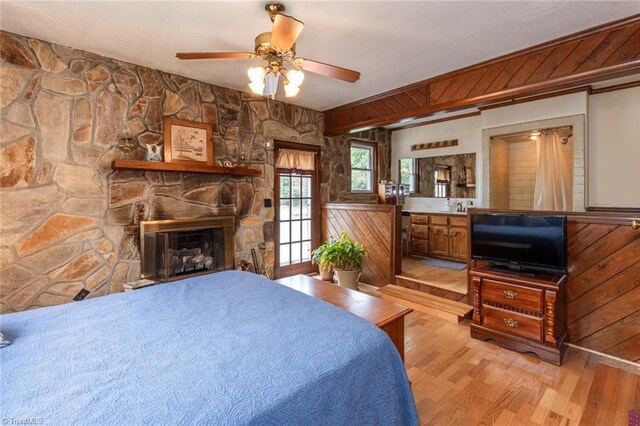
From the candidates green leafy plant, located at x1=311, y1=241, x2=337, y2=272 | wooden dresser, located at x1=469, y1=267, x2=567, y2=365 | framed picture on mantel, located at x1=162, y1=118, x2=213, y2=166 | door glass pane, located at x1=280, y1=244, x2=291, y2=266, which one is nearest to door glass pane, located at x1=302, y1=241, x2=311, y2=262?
door glass pane, located at x1=280, y1=244, x2=291, y2=266

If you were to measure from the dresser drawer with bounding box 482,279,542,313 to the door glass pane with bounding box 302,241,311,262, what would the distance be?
2.61m

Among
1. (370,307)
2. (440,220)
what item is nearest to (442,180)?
(440,220)

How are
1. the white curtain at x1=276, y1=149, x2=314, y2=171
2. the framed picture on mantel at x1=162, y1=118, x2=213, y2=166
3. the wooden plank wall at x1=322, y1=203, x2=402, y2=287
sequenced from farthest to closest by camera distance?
the white curtain at x1=276, y1=149, x2=314, y2=171
the wooden plank wall at x1=322, y1=203, x2=402, y2=287
the framed picture on mantel at x1=162, y1=118, x2=213, y2=166

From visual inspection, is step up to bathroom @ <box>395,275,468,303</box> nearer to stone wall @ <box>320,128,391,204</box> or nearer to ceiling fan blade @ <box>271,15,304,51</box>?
stone wall @ <box>320,128,391,204</box>

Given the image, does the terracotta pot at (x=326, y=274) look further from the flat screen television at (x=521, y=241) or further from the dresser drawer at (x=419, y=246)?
the dresser drawer at (x=419, y=246)

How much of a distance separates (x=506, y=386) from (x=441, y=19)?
267 centimetres

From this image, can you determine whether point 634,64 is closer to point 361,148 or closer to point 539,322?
point 539,322

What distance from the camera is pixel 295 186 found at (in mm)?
4617

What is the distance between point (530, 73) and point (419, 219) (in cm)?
325

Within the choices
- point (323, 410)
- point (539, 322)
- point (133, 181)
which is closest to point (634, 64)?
point (539, 322)

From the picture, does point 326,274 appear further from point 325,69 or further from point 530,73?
point 530,73

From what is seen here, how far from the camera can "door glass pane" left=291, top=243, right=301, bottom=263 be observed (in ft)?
15.2

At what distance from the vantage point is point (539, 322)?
8.44ft

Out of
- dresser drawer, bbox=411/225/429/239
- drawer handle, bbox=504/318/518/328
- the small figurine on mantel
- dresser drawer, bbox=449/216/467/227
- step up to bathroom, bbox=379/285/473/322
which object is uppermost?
the small figurine on mantel
